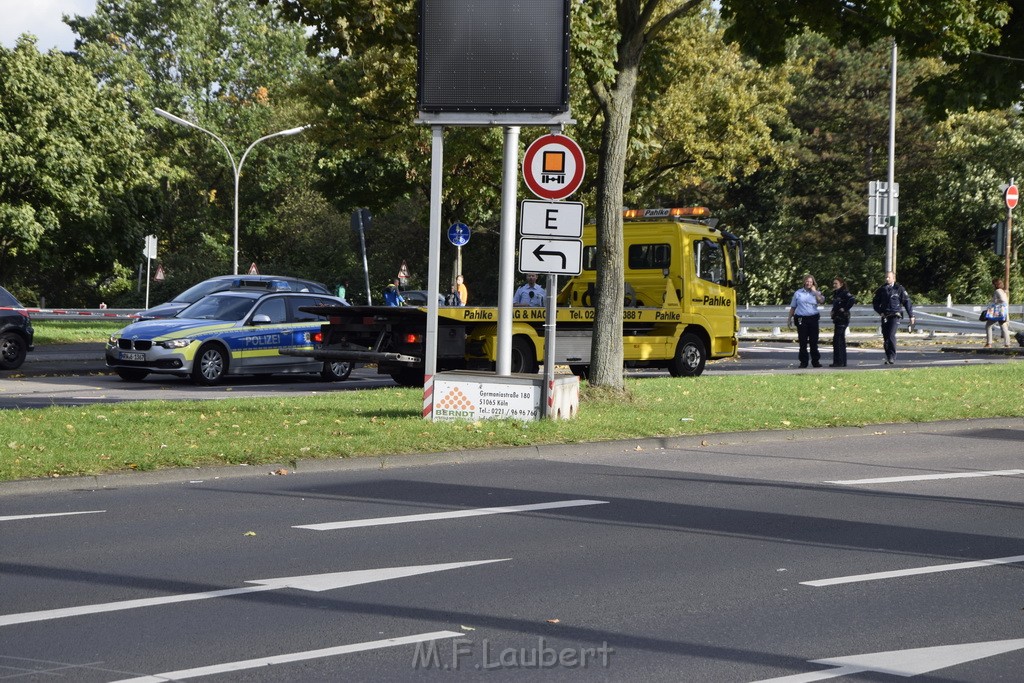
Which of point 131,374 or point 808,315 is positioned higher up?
point 808,315

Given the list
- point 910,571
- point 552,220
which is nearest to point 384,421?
point 552,220

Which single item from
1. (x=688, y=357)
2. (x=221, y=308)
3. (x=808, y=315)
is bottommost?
(x=688, y=357)

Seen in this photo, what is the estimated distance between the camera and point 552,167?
13.0m

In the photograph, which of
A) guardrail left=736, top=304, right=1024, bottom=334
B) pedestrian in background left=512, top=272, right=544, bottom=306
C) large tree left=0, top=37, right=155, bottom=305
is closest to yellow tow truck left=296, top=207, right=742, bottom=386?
pedestrian in background left=512, top=272, right=544, bottom=306

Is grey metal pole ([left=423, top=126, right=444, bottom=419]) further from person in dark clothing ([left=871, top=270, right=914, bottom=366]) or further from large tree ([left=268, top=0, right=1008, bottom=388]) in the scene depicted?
person in dark clothing ([left=871, top=270, right=914, bottom=366])

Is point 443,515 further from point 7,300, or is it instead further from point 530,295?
point 7,300

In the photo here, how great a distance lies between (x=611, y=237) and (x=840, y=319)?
10977 mm

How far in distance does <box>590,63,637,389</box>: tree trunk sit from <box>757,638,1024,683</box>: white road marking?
1026cm

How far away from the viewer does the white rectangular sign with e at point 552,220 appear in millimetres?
12734

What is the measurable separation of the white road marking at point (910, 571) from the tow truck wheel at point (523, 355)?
1345 centimetres

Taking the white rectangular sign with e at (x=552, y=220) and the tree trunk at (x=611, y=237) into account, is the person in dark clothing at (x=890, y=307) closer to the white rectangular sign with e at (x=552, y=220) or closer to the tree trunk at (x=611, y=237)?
the tree trunk at (x=611, y=237)

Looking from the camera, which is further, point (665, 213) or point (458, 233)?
point (458, 233)

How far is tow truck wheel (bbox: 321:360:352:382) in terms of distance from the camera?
2259 centimetres

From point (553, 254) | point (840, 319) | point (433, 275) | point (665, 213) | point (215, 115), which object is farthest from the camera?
point (215, 115)
